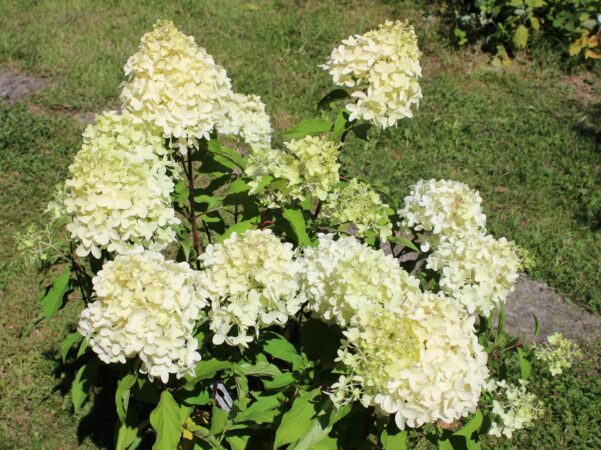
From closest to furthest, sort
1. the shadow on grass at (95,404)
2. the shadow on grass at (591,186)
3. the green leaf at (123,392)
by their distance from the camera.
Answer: the green leaf at (123,392)
the shadow on grass at (95,404)
the shadow on grass at (591,186)

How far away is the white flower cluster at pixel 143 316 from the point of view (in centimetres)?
178

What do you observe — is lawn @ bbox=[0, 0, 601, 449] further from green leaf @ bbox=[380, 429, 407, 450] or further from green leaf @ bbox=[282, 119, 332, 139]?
green leaf @ bbox=[282, 119, 332, 139]

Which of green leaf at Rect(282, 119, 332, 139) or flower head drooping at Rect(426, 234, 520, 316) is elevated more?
green leaf at Rect(282, 119, 332, 139)

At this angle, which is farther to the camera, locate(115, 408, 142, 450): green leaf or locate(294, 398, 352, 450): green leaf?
locate(115, 408, 142, 450): green leaf

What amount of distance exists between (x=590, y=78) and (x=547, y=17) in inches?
25.0

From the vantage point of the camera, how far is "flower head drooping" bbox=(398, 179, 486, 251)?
2207mm

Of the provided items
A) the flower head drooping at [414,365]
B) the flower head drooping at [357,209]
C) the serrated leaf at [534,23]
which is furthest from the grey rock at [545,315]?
the serrated leaf at [534,23]

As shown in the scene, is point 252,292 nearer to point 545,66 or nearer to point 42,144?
point 42,144

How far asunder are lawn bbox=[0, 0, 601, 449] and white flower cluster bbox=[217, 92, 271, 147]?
1.48 metres

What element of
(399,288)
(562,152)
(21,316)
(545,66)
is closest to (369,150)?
(562,152)

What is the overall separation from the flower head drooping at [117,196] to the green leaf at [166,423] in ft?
1.46

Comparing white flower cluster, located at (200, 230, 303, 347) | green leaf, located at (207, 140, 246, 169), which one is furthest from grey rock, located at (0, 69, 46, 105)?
white flower cluster, located at (200, 230, 303, 347)

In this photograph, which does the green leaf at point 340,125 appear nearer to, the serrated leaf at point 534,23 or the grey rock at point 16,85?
the grey rock at point 16,85

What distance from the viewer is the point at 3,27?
6.16m
